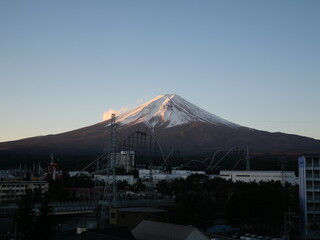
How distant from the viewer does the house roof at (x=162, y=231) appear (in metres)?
17.3

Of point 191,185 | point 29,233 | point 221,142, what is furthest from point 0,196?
point 221,142

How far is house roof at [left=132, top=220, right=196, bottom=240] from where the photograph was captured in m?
17.3

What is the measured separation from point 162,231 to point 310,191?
15.1 metres

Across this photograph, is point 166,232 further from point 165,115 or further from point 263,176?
point 165,115

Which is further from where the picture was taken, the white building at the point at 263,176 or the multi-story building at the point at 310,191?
the white building at the point at 263,176

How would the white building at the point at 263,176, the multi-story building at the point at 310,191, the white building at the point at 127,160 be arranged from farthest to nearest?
the white building at the point at 127,160, the white building at the point at 263,176, the multi-story building at the point at 310,191

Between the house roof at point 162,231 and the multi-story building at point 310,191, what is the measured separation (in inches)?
515

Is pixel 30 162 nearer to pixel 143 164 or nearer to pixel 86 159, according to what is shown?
pixel 86 159

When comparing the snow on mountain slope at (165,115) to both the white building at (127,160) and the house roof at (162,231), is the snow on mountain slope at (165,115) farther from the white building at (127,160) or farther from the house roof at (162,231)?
the house roof at (162,231)

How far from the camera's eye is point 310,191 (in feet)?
96.6

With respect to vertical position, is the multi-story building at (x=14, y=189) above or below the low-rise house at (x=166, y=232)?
below

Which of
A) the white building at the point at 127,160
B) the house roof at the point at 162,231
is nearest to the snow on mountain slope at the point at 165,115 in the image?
the white building at the point at 127,160

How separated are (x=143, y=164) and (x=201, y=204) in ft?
229

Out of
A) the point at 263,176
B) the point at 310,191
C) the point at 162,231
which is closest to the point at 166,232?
the point at 162,231
